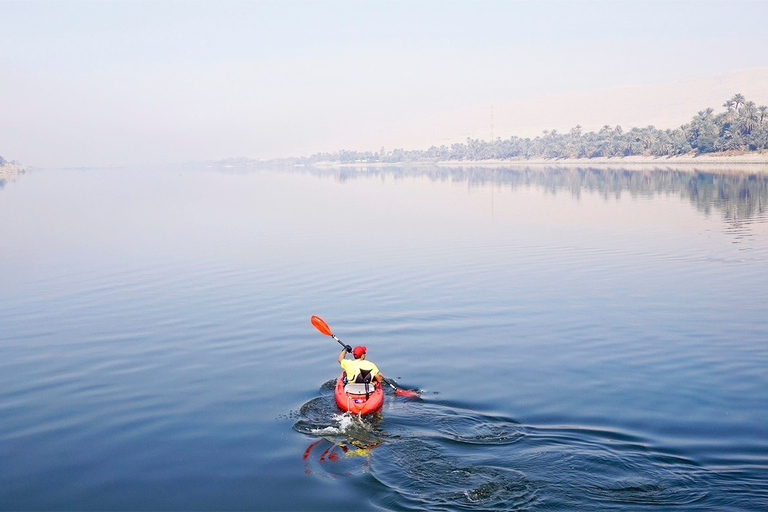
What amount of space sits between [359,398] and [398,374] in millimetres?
3280

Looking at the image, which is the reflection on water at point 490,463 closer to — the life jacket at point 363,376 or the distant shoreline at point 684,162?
the life jacket at point 363,376

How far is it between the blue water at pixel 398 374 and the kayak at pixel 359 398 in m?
0.24

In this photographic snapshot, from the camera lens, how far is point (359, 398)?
15359mm

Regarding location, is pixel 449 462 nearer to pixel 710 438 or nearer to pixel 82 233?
pixel 710 438

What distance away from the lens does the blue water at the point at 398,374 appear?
41.1ft

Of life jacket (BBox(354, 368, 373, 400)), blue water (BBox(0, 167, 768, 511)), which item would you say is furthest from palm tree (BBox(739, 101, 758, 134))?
life jacket (BBox(354, 368, 373, 400))

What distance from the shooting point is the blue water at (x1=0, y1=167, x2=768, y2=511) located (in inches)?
493

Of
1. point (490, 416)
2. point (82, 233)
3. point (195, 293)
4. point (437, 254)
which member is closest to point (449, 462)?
point (490, 416)

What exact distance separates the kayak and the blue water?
0.78ft

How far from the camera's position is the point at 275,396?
1709 cm

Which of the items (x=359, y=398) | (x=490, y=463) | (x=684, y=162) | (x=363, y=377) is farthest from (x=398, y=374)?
(x=684, y=162)

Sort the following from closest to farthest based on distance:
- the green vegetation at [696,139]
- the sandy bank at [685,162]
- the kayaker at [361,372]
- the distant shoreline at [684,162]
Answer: the kayaker at [361,372], the sandy bank at [685,162], the distant shoreline at [684,162], the green vegetation at [696,139]

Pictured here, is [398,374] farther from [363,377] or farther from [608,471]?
[608,471]

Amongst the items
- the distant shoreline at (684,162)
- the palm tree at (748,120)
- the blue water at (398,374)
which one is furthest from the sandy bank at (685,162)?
the blue water at (398,374)
